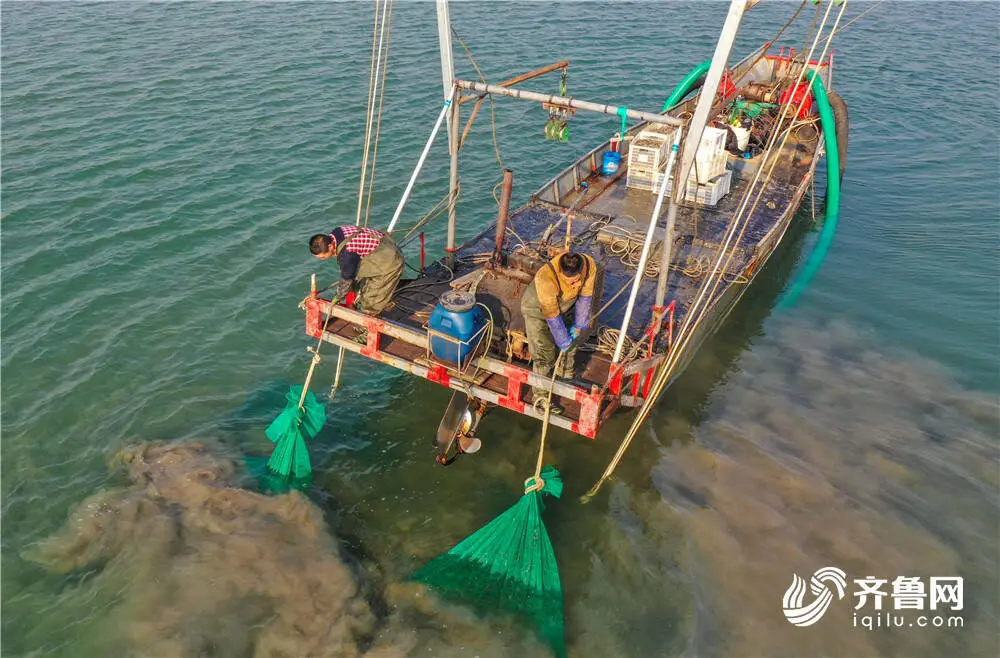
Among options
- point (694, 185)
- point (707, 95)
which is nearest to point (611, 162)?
point (694, 185)

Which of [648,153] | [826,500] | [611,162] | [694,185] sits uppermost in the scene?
[648,153]

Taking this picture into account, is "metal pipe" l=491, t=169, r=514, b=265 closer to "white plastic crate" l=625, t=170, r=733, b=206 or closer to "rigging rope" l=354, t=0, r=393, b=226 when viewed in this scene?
"rigging rope" l=354, t=0, r=393, b=226

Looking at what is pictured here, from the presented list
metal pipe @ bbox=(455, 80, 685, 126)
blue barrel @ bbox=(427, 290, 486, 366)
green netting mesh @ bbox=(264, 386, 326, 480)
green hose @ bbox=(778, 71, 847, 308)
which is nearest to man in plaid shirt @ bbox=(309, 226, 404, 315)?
blue barrel @ bbox=(427, 290, 486, 366)

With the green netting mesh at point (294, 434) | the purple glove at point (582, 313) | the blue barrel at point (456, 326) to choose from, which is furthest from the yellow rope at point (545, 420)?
the green netting mesh at point (294, 434)

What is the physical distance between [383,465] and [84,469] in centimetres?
442

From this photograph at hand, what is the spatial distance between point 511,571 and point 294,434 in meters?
3.70

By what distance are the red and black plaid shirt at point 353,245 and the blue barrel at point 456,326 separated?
1.40 metres

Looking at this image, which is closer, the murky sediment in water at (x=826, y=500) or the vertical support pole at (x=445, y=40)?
the murky sediment in water at (x=826, y=500)

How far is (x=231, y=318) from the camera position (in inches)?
534

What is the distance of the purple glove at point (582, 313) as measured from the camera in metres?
8.82

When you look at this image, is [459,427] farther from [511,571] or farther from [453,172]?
[453,172]

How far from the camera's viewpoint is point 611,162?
16.3 m

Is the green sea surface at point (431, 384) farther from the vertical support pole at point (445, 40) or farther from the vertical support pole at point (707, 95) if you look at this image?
the vertical support pole at point (445, 40)

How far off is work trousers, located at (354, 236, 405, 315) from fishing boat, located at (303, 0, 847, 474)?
1.04 feet
